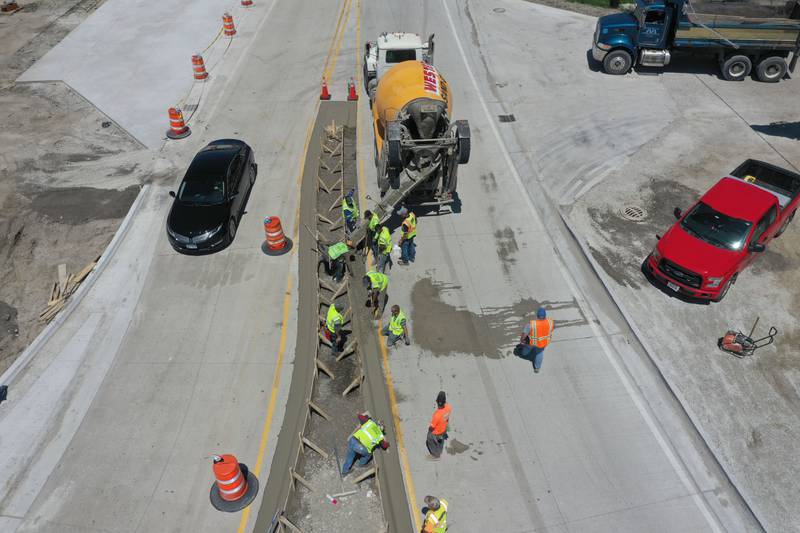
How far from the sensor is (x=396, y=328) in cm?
1148

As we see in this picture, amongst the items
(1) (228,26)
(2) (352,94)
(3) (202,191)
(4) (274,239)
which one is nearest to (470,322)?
(4) (274,239)

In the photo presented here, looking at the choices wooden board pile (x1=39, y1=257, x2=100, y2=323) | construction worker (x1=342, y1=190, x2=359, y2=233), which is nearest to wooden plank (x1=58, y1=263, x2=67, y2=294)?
wooden board pile (x1=39, y1=257, x2=100, y2=323)

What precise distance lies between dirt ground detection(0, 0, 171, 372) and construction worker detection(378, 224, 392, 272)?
787 cm

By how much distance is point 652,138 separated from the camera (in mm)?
19203

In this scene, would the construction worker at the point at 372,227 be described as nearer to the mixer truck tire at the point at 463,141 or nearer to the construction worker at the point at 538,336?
the mixer truck tire at the point at 463,141

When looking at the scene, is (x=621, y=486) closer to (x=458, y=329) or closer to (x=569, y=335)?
(x=569, y=335)

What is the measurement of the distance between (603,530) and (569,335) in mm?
4377

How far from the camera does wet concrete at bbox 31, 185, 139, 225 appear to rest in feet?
52.2

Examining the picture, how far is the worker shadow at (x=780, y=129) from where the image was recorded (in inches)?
765

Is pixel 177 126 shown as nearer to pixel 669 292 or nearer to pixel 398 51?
pixel 398 51

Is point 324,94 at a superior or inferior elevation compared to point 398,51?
inferior

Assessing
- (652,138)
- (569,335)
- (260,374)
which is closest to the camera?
(260,374)

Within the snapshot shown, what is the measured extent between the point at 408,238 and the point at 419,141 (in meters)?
2.79

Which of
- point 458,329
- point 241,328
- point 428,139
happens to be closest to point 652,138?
point 428,139
